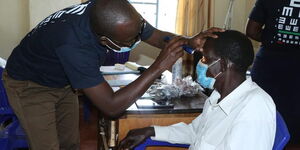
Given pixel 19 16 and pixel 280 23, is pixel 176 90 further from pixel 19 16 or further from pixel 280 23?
pixel 19 16

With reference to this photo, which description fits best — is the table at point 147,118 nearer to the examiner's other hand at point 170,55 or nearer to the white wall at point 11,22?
the examiner's other hand at point 170,55

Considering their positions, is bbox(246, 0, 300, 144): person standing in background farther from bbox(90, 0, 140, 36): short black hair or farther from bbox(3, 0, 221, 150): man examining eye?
bbox(90, 0, 140, 36): short black hair

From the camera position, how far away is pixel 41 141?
5.65ft

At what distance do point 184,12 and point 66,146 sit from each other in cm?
287

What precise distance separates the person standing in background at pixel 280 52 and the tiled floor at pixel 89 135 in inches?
37.5

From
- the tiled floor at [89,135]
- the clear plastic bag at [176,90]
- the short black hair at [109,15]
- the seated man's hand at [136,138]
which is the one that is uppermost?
the short black hair at [109,15]

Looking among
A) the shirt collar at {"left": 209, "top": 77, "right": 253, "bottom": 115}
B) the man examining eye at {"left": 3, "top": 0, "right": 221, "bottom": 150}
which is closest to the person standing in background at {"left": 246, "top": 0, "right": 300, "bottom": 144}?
the man examining eye at {"left": 3, "top": 0, "right": 221, "bottom": 150}

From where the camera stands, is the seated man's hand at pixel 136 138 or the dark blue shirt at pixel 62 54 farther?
the seated man's hand at pixel 136 138

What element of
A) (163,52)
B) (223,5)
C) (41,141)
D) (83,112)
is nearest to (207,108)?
(163,52)

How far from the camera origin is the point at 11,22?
4121mm

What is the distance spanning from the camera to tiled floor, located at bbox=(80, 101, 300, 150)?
327 centimetres

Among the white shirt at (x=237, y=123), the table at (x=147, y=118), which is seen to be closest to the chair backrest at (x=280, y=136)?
the white shirt at (x=237, y=123)

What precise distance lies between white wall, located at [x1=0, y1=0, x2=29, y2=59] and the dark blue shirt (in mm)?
2590

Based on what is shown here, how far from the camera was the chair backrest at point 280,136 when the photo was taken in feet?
4.31
